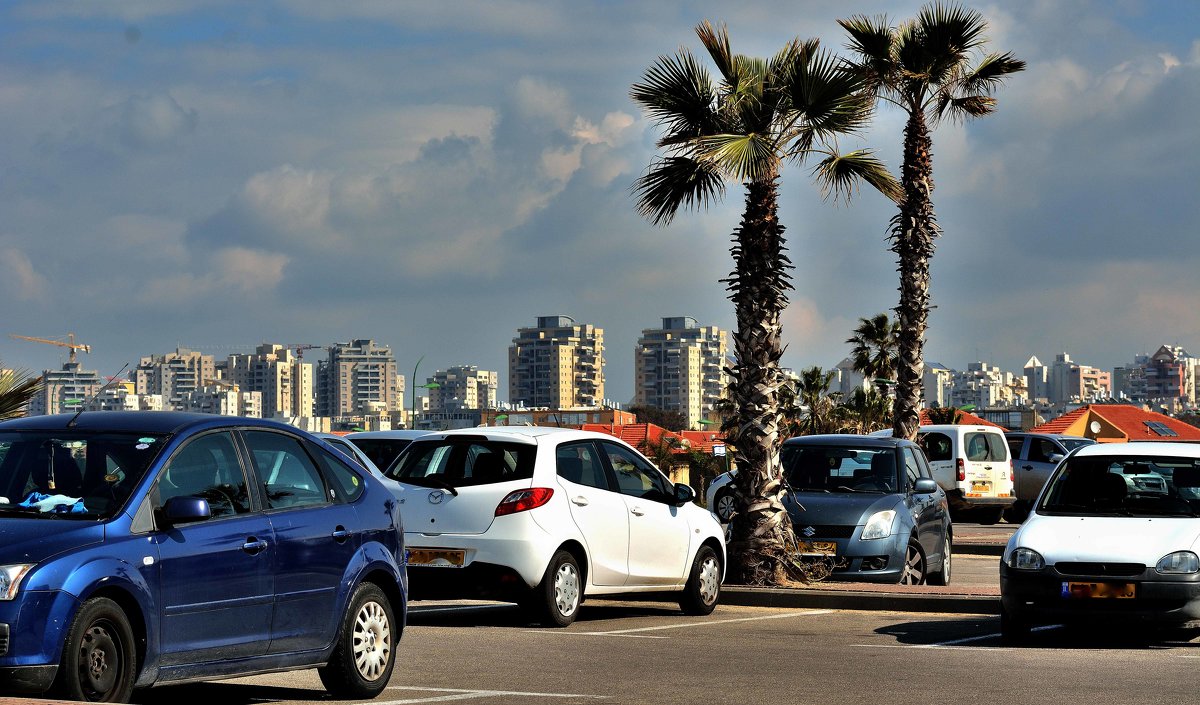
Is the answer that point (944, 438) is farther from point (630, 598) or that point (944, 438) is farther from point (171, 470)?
point (171, 470)

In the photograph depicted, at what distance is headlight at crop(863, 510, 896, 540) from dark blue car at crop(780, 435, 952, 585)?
0.01 metres

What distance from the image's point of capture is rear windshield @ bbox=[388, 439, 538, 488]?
43.1 feet

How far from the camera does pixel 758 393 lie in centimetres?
1733

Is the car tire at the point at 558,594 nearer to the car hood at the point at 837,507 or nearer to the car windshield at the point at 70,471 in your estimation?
the car hood at the point at 837,507

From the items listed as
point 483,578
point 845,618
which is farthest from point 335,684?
point 845,618

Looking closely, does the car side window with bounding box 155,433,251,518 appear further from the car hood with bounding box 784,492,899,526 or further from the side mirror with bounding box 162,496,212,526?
the car hood with bounding box 784,492,899,526

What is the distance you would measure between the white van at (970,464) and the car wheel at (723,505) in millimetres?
13533

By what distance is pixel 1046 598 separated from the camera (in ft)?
40.0

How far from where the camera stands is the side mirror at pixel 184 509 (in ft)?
24.9

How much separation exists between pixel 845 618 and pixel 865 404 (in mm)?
54286

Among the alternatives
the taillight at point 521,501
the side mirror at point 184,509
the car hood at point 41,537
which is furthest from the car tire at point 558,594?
the car hood at point 41,537

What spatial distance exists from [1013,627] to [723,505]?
238 inches

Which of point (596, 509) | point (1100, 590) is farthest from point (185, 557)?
point (1100, 590)

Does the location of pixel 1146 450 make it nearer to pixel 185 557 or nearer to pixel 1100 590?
pixel 1100 590
